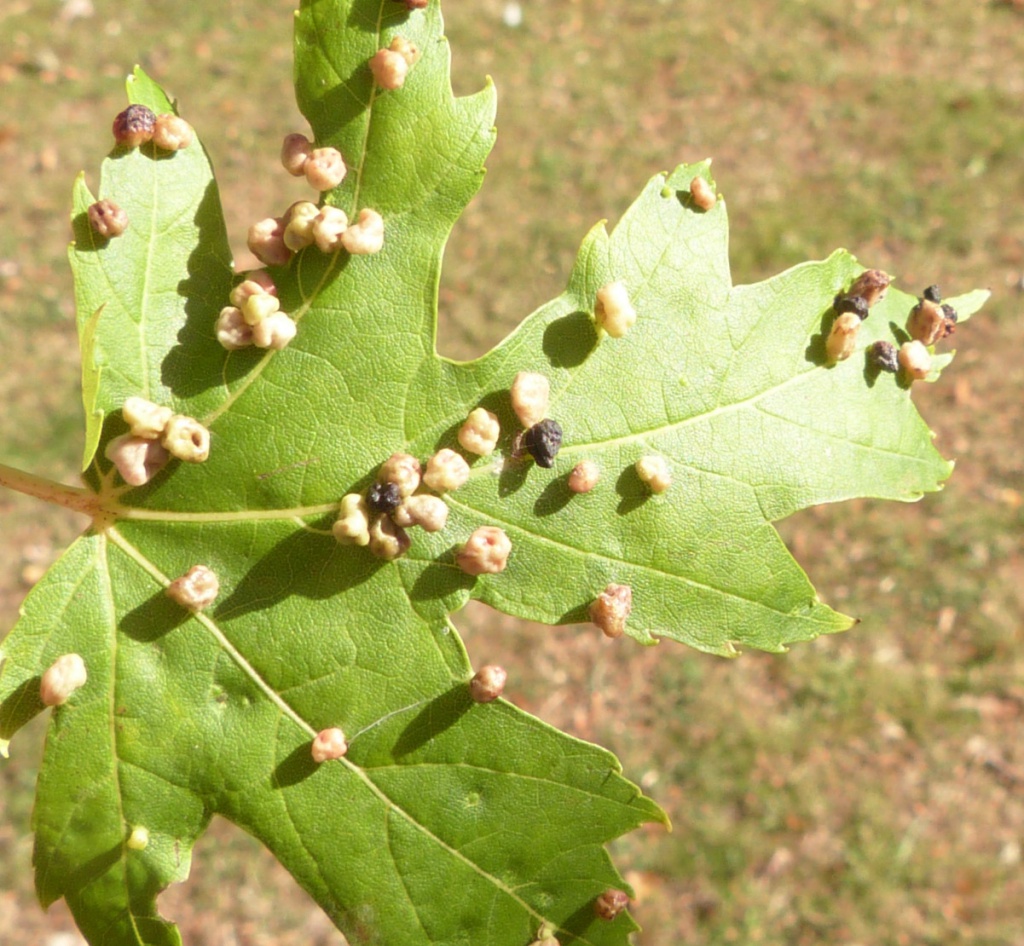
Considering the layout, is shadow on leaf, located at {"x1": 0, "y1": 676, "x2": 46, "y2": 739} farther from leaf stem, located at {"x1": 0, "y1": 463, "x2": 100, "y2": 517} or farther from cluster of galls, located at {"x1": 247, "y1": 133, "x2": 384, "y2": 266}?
cluster of galls, located at {"x1": 247, "y1": 133, "x2": 384, "y2": 266}

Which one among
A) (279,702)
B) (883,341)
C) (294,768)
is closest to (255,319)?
(279,702)

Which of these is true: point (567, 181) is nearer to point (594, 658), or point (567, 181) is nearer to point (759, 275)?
point (759, 275)

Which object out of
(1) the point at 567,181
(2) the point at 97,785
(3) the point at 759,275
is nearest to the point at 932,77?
(3) the point at 759,275

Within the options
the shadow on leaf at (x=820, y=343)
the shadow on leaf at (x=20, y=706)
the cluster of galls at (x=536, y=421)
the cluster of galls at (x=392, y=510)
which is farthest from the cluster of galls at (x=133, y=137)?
the shadow on leaf at (x=820, y=343)

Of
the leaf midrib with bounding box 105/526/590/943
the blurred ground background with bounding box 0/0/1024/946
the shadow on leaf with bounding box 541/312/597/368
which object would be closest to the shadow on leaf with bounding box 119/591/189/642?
the leaf midrib with bounding box 105/526/590/943

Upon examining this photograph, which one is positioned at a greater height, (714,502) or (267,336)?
(267,336)

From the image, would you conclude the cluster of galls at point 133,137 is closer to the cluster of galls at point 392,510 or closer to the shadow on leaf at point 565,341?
the cluster of galls at point 392,510
